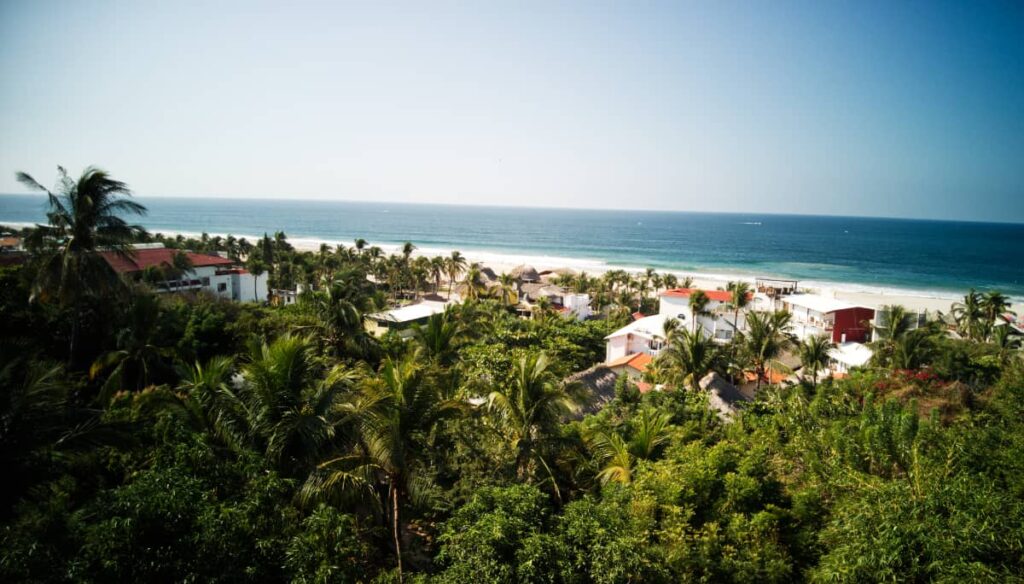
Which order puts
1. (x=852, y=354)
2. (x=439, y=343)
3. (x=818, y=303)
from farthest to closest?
(x=818, y=303) → (x=852, y=354) → (x=439, y=343)

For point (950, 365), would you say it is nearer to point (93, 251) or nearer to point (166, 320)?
point (166, 320)

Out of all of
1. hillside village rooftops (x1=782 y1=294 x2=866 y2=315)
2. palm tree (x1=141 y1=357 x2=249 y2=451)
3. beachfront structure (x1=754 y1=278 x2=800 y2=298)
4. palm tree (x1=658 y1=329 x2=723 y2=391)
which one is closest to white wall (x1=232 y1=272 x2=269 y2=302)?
palm tree (x1=658 y1=329 x2=723 y2=391)

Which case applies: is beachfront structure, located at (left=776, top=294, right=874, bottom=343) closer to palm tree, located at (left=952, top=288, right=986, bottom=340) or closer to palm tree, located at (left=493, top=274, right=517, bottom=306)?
palm tree, located at (left=952, top=288, right=986, bottom=340)

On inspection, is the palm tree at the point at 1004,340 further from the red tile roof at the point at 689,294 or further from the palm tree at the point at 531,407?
the palm tree at the point at 531,407

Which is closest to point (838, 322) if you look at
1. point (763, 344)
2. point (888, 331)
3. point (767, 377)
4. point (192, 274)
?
point (888, 331)

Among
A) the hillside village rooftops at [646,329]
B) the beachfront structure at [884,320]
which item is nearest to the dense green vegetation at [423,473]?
the hillside village rooftops at [646,329]

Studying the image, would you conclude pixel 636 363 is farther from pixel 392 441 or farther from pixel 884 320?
pixel 392 441
